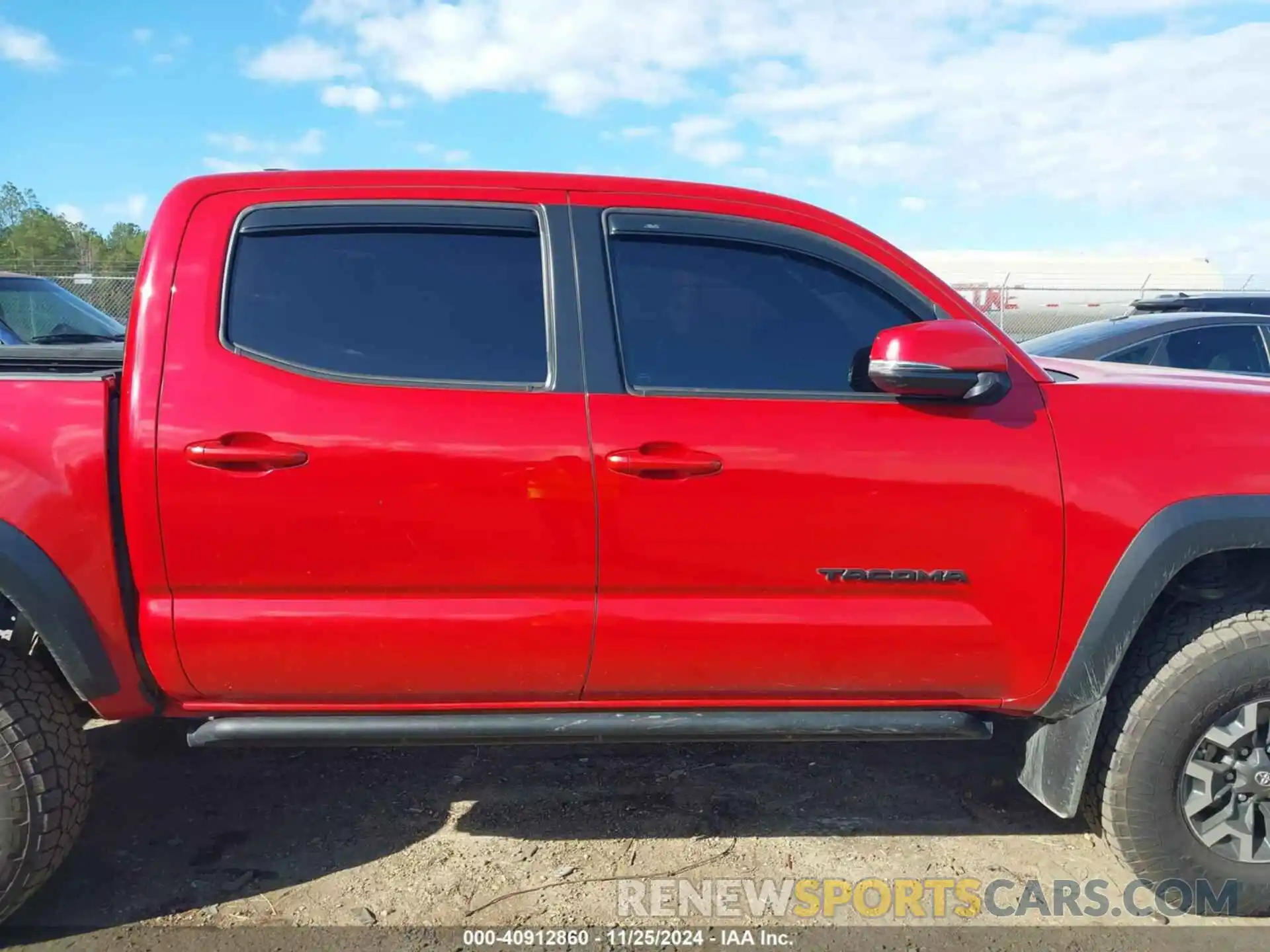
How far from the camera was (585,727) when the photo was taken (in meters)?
2.55

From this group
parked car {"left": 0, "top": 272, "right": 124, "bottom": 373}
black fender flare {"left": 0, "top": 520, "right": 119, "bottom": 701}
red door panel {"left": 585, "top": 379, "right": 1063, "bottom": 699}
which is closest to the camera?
black fender flare {"left": 0, "top": 520, "right": 119, "bottom": 701}

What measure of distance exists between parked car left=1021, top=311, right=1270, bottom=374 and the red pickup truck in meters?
3.52

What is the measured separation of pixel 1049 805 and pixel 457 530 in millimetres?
1911

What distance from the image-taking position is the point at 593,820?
314cm

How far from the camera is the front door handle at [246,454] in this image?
234cm

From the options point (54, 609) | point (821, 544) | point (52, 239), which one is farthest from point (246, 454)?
point (52, 239)

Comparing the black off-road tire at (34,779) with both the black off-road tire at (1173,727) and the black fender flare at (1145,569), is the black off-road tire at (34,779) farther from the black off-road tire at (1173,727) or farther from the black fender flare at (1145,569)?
the black off-road tire at (1173,727)

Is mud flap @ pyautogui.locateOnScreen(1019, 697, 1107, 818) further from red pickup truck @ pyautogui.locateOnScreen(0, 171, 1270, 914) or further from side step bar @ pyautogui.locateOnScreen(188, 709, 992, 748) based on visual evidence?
side step bar @ pyautogui.locateOnScreen(188, 709, 992, 748)

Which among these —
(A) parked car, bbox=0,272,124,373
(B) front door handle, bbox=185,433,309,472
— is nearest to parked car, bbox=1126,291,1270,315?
(B) front door handle, bbox=185,433,309,472

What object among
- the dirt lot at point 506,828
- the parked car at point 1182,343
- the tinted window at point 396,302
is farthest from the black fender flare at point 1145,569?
the parked car at point 1182,343

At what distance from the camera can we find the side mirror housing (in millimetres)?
2398

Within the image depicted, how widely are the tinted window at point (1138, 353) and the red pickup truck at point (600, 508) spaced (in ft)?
11.3

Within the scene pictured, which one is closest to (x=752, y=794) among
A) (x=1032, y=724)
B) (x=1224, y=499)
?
(x=1032, y=724)

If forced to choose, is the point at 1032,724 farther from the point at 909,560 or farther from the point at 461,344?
the point at 461,344
